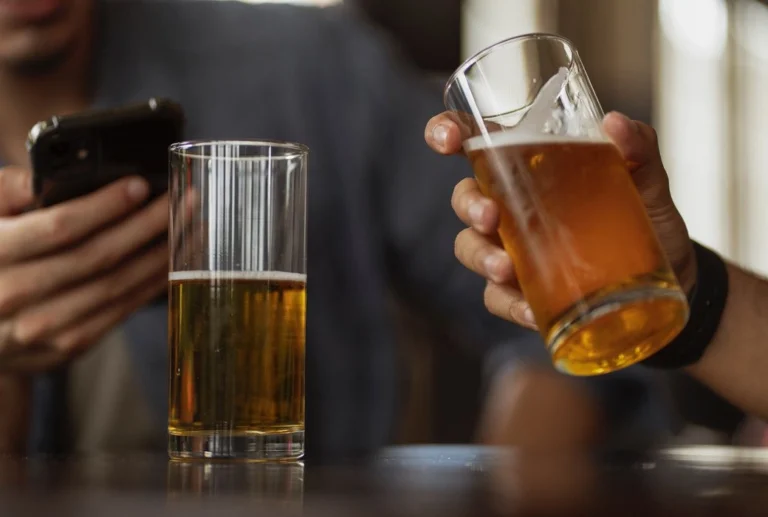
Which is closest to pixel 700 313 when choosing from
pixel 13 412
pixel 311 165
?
pixel 311 165

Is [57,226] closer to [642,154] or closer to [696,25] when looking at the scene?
[642,154]

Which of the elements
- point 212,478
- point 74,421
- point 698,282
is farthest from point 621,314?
point 74,421

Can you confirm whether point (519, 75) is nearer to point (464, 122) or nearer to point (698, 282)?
point (464, 122)

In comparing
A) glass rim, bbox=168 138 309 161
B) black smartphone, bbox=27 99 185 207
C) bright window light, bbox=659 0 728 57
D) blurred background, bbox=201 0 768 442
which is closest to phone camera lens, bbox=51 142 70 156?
black smartphone, bbox=27 99 185 207

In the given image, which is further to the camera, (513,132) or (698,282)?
(698,282)

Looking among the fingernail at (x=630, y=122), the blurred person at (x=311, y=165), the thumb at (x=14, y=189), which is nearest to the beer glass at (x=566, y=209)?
the fingernail at (x=630, y=122)

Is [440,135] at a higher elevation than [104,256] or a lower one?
higher

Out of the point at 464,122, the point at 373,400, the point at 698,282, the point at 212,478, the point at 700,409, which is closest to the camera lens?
the point at 212,478

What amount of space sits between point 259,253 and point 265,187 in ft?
0.18

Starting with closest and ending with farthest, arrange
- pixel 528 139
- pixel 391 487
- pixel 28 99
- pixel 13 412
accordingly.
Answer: pixel 391 487 < pixel 528 139 < pixel 13 412 < pixel 28 99

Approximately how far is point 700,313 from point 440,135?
0.42m

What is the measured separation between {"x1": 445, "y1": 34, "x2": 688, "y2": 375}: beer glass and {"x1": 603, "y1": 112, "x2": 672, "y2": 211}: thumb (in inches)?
3.9

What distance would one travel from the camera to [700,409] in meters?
2.28

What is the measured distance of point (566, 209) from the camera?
0.62m
